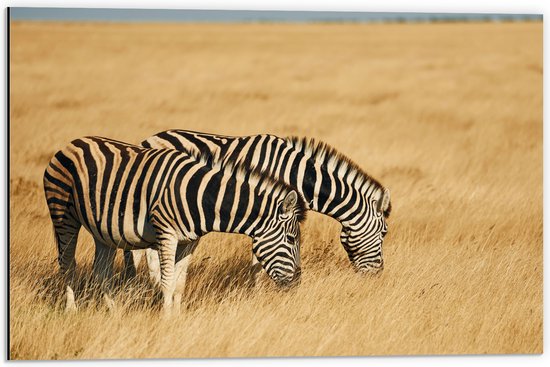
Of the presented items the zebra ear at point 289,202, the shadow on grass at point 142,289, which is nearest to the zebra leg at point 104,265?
the shadow on grass at point 142,289

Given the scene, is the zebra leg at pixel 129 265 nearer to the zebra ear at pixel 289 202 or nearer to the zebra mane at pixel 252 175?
the zebra mane at pixel 252 175

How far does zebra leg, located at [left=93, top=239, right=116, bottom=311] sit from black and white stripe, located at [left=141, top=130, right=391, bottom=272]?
3.45 ft

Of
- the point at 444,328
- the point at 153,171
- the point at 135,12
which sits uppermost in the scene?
the point at 135,12

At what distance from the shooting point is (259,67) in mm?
15172

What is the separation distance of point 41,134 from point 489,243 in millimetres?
5294

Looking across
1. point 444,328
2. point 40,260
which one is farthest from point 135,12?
point 444,328

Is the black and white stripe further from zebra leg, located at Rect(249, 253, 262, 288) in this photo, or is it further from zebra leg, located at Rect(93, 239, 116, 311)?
zebra leg, located at Rect(93, 239, 116, 311)

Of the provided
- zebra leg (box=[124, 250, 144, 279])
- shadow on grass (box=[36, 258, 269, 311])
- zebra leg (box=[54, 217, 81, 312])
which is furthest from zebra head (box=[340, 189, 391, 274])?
zebra leg (box=[54, 217, 81, 312])

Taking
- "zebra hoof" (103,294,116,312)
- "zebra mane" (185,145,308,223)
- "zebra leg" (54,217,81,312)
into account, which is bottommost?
"zebra hoof" (103,294,116,312)

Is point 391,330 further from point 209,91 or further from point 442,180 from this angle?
point 209,91

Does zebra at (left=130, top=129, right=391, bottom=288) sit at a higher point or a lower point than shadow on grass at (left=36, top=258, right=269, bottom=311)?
higher

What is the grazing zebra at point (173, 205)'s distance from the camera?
19.4 ft

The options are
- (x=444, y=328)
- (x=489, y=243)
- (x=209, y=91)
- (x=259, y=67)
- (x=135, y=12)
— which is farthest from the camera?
(x=259, y=67)

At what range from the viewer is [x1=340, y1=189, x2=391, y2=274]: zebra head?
6637 millimetres
